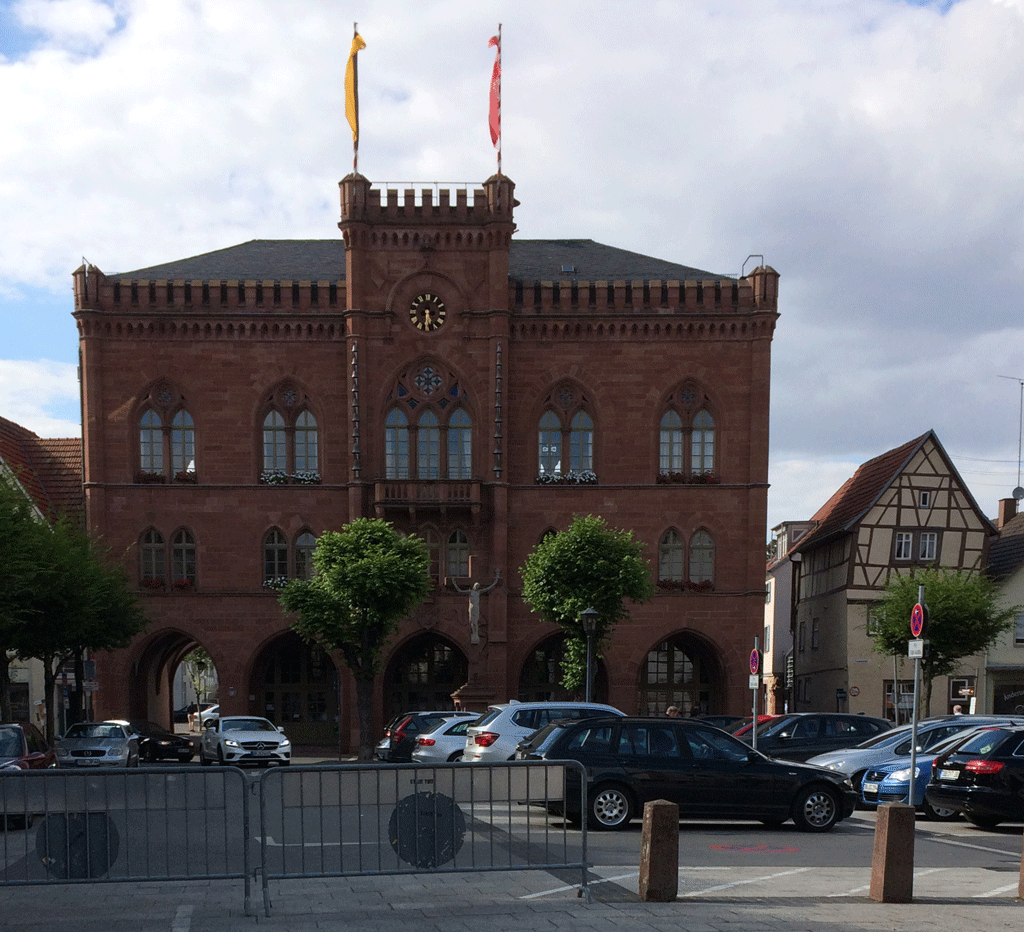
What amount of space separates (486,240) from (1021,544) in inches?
892

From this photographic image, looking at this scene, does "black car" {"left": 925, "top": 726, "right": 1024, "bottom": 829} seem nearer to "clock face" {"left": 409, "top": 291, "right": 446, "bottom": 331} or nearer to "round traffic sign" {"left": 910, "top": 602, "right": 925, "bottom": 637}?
"round traffic sign" {"left": 910, "top": 602, "right": 925, "bottom": 637}

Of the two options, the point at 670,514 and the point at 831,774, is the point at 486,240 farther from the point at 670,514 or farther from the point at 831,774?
the point at 831,774

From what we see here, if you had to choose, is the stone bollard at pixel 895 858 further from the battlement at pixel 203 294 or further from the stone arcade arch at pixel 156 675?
the battlement at pixel 203 294

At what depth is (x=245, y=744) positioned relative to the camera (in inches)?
1398

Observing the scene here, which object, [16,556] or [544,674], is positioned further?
[544,674]

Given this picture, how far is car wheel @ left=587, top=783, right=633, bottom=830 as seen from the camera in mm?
17984

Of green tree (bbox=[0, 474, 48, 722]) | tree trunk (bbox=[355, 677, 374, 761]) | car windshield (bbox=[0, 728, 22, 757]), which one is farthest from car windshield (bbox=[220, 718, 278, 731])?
car windshield (bbox=[0, 728, 22, 757])

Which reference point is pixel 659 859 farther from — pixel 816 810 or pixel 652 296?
pixel 652 296

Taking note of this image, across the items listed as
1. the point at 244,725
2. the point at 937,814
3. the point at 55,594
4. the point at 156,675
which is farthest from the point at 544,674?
the point at 937,814

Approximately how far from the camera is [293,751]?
4634 cm

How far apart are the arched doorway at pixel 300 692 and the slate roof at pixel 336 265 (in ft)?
41.6

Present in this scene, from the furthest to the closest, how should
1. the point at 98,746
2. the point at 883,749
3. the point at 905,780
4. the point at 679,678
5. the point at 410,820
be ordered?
the point at 679,678, the point at 98,746, the point at 883,749, the point at 905,780, the point at 410,820

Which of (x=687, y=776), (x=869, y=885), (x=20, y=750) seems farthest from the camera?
(x=20, y=750)

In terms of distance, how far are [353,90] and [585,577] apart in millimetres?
19012
